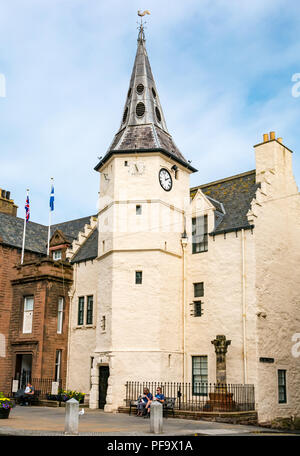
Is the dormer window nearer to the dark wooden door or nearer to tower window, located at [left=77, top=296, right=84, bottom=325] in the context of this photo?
tower window, located at [left=77, top=296, right=84, bottom=325]

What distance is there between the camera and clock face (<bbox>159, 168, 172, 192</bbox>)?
101ft

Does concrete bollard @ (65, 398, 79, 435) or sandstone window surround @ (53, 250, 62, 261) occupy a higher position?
sandstone window surround @ (53, 250, 62, 261)

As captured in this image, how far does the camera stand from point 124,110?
3459 centimetres

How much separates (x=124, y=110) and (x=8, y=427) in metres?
22.8

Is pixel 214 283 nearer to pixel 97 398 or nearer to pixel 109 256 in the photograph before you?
pixel 109 256

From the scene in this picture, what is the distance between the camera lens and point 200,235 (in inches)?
1208

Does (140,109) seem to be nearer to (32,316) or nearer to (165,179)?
(165,179)

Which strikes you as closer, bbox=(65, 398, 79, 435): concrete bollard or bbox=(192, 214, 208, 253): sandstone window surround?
bbox=(65, 398, 79, 435): concrete bollard

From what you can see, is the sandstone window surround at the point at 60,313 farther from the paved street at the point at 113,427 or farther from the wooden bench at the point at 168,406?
the wooden bench at the point at 168,406

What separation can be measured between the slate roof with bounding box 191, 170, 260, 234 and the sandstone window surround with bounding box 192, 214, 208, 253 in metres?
0.85

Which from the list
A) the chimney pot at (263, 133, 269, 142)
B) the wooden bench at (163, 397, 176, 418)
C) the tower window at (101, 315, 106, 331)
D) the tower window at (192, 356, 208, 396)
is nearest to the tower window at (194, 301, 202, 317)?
the tower window at (192, 356, 208, 396)

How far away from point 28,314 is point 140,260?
977 cm

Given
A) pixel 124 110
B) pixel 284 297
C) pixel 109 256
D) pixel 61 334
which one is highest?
pixel 124 110
